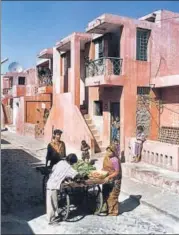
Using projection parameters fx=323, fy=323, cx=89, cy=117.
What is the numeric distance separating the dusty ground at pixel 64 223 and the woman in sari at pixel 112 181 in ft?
0.92

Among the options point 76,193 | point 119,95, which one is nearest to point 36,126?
point 119,95

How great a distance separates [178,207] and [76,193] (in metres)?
2.53

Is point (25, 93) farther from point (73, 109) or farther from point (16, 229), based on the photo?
point (16, 229)

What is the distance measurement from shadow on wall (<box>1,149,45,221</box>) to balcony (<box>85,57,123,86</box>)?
439 centimetres

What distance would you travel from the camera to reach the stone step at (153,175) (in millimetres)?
9055

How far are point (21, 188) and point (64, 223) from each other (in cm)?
344

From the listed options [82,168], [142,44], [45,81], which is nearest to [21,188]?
[82,168]

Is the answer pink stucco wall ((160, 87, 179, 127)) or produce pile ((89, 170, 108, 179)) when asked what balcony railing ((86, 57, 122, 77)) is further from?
produce pile ((89, 170, 108, 179))

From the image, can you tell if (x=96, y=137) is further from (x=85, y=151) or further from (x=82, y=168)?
(x=82, y=168)

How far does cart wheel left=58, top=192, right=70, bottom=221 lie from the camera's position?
22.3 feet

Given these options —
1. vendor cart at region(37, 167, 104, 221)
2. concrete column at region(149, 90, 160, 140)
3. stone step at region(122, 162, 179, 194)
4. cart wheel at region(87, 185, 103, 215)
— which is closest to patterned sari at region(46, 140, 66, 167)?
vendor cart at region(37, 167, 104, 221)

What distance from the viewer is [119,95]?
46.3 ft

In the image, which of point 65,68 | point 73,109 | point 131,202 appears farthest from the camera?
point 65,68

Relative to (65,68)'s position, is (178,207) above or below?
below
